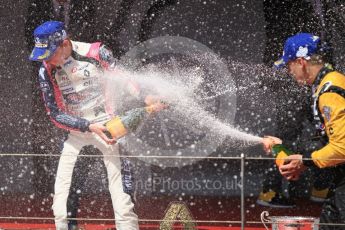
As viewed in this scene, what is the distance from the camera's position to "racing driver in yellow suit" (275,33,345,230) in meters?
3.34

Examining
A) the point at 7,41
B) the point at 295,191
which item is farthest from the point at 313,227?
the point at 7,41

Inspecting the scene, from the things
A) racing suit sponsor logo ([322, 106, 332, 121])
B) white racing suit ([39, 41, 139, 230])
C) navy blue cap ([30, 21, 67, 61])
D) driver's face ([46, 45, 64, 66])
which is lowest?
white racing suit ([39, 41, 139, 230])

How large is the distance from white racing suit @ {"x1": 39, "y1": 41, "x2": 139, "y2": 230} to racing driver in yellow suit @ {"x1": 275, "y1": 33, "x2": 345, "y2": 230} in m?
1.11

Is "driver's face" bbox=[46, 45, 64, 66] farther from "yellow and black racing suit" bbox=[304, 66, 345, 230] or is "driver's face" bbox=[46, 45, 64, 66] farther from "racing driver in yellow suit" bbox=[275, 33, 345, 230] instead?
"yellow and black racing suit" bbox=[304, 66, 345, 230]

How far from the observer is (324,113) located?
3375mm

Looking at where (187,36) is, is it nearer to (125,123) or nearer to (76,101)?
(76,101)

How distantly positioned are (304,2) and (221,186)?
161 centimetres

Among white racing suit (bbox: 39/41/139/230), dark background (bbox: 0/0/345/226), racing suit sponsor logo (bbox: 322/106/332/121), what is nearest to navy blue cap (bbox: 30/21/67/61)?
white racing suit (bbox: 39/41/139/230)

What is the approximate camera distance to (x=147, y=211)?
615 cm

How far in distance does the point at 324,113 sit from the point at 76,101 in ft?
5.17

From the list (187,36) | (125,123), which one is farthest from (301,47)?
(187,36)

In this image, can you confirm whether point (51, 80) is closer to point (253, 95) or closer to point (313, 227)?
point (313, 227)

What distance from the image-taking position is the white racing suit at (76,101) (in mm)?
4346

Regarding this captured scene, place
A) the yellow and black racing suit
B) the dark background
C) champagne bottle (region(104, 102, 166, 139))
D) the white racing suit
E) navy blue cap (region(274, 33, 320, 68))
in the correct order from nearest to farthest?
the yellow and black racing suit, navy blue cap (region(274, 33, 320, 68)), champagne bottle (region(104, 102, 166, 139)), the white racing suit, the dark background
